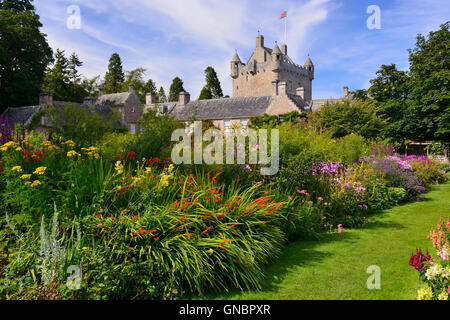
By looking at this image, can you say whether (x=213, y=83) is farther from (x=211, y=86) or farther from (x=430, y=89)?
(x=430, y=89)

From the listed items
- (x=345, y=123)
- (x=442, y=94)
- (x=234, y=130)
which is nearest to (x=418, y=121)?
(x=442, y=94)

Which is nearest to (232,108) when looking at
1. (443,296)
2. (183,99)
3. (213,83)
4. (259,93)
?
(183,99)

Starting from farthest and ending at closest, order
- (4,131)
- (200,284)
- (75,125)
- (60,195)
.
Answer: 1. (75,125)
2. (4,131)
3. (60,195)
4. (200,284)

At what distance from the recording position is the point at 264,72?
1984 inches

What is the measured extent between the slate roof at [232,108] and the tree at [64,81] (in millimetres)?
14918

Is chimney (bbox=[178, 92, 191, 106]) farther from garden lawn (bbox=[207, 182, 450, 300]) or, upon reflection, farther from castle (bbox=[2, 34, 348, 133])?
garden lawn (bbox=[207, 182, 450, 300])

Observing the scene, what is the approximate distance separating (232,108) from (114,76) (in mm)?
25952

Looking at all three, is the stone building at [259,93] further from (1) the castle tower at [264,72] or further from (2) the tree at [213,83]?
(2) the tree at [213,83]

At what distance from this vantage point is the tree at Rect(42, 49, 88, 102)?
38188 millimetres

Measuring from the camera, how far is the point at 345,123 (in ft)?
63.9

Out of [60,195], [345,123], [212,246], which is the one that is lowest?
[212,246]
